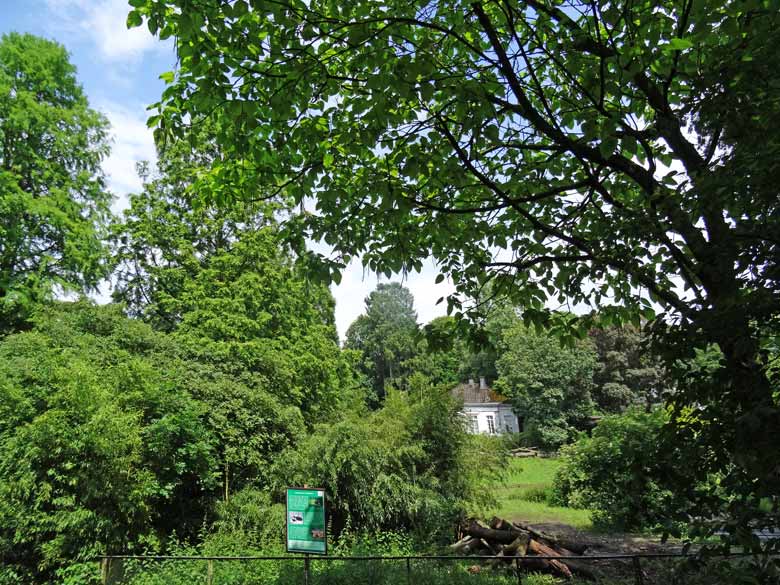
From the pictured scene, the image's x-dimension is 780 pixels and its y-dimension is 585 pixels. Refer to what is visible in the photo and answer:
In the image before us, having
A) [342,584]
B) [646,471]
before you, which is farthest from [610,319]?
[342,584]

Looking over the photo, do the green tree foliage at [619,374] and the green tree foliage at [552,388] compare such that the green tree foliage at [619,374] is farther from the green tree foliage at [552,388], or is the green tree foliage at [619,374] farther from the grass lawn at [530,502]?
the grass lawn at [530,502]

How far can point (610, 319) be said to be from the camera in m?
4.39

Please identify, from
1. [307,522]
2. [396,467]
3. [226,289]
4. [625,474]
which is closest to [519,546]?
[396,467]

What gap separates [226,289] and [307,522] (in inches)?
419

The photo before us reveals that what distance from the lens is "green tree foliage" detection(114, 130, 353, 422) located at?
46.8 feet

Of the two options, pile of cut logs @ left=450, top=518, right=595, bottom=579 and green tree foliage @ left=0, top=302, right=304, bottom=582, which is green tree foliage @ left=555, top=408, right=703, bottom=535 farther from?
green tree foliage @ left=0, top=302, right=304, bottom=582

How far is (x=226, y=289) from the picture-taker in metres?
15.2

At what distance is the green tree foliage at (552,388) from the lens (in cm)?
3120

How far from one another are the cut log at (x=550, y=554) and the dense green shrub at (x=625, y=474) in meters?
1.30

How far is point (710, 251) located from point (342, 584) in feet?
22.2

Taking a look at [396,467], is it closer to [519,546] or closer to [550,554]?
[519,546]

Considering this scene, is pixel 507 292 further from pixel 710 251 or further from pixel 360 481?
pixel 360 481

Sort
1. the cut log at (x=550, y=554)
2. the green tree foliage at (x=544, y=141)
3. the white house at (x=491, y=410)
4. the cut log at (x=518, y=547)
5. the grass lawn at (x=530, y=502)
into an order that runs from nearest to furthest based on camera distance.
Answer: the green tree foliage at (x=544, y=141) < the cut log at (x=550, y=554) < the cut log at (x=518, y=547) < the grass lawn at (x=530, y=502) < the white house at (x=491, y=410)

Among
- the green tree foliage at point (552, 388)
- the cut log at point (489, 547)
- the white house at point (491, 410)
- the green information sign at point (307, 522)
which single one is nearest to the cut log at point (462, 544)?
the cut log at point (489, 547)
